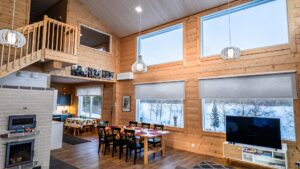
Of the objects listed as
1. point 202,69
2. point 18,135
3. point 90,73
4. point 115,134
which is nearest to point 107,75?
point 90,73

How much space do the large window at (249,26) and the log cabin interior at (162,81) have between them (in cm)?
3

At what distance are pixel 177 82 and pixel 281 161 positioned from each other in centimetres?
359

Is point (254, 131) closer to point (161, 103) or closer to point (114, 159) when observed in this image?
point (161, 103)

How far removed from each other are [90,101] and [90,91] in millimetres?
625

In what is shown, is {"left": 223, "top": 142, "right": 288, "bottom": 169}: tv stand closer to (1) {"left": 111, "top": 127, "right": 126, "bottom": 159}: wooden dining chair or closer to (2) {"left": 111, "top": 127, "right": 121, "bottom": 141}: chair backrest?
(1) {"left": 111, "top": 127, "right": 126, "bottom": 159}: wooden dining chair

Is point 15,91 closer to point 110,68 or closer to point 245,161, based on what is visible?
point 110,68

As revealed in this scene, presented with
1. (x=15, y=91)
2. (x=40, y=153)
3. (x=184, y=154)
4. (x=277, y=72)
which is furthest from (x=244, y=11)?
(x=40, y=153)

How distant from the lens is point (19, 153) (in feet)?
12.5

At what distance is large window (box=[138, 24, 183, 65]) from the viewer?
21.8 ft

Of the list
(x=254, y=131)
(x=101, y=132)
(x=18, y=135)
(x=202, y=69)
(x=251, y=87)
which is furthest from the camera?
(x=202, y=69)

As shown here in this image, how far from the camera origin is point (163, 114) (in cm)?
684

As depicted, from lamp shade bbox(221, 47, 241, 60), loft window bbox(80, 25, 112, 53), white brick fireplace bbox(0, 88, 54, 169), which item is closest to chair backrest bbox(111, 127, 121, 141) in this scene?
white brick fireplace bbox(0, 88, 54, 169)

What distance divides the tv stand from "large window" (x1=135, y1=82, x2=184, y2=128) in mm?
1902

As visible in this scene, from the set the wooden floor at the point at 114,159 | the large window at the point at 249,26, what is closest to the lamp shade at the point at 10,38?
the wooden floor at the point at 114,159
